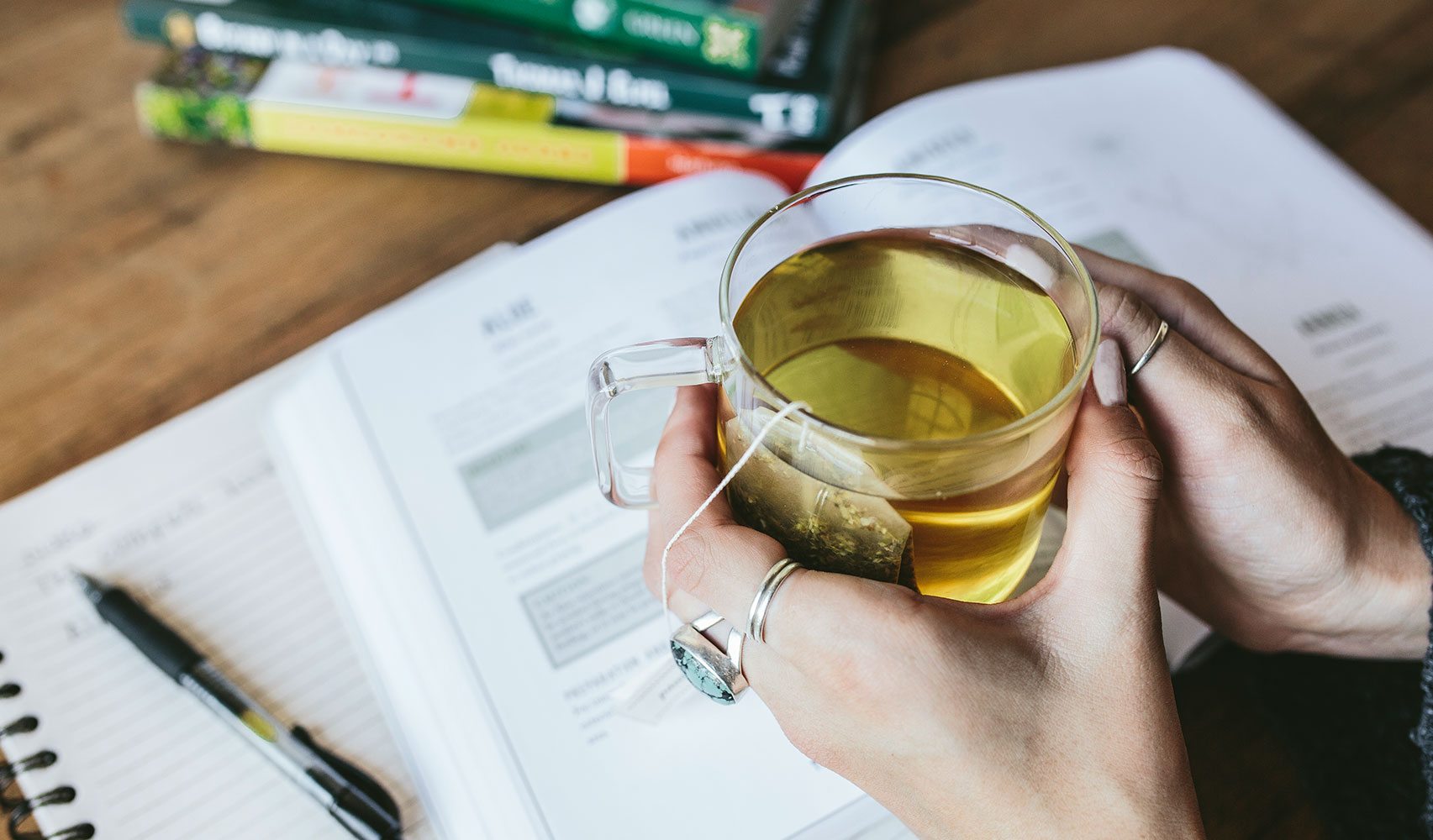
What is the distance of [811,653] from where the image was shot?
466 mm

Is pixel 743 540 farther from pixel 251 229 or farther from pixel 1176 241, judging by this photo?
pixel 251 229

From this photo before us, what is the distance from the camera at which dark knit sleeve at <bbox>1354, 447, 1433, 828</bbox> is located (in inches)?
23.0

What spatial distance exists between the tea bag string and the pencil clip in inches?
8.0

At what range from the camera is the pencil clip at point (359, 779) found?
1.98ft

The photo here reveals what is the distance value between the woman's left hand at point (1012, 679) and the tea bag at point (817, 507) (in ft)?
0.07

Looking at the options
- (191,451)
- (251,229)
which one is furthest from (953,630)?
(251,229)

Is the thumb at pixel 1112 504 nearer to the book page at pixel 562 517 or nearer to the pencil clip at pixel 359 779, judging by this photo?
the book page at pixel 562 517

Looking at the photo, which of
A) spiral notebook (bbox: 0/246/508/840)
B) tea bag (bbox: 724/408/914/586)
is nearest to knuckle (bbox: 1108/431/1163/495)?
tea bag (bbox: 724/408/914/586)

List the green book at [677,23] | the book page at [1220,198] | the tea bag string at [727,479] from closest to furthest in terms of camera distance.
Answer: the tea bag string at [727,479] < the book page at [1220,198] < the green book at [677,23]

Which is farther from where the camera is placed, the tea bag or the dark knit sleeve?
the dark knit sleeve

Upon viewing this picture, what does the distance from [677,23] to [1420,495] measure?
2.13 feet

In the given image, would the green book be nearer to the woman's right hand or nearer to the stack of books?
the stack of books

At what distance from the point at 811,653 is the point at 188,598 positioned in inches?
18.2

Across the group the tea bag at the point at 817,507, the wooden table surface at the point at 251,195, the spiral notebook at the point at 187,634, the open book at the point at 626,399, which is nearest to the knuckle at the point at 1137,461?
the tea bag at the point at 817,507
